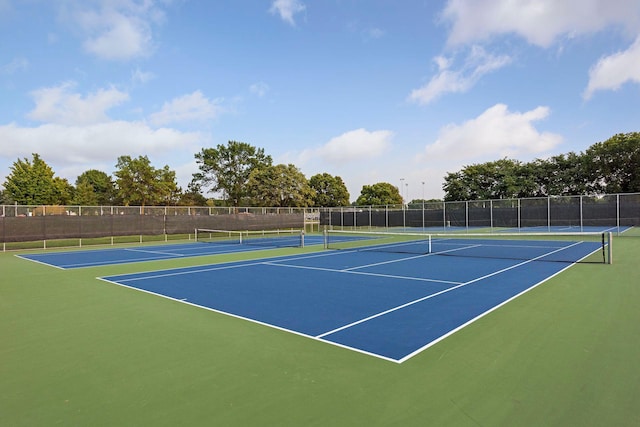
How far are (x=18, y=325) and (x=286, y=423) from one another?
5.00 m

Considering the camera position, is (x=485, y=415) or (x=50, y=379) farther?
(x=50, y=379)

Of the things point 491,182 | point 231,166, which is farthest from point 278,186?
point 491,182

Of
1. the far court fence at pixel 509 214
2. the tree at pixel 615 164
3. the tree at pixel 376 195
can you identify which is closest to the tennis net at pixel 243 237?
Result: the far court fence at pixel 509 214

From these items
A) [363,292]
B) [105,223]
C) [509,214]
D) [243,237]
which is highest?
[105,223]

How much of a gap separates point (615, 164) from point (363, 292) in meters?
46.1

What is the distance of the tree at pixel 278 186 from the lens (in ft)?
145

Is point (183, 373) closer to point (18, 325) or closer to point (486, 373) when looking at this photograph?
point (486, 373)

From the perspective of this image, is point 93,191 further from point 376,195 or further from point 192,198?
point 376,195

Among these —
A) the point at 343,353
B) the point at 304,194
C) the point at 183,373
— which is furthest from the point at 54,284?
the point at 304,194

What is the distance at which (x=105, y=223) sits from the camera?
22.2 m

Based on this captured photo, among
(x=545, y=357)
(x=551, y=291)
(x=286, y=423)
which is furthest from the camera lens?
(x=551, y=291)

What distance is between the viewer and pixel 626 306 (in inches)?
235

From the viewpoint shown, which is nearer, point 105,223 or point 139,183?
point 105,223

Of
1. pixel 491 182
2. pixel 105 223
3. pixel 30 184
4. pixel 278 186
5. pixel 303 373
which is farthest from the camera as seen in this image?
pixel 491 182
